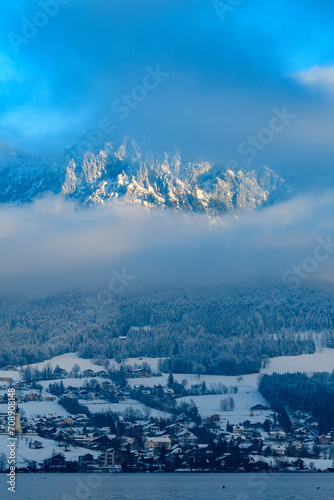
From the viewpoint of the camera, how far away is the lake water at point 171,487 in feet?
366

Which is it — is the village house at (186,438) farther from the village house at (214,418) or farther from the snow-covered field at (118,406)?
the snow-covered field at (118,406)

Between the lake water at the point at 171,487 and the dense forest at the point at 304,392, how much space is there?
119ft

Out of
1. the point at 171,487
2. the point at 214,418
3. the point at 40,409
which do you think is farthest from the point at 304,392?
the point at 171,487

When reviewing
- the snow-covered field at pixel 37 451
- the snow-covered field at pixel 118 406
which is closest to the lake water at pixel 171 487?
the snow-covered field at pixel 37 451

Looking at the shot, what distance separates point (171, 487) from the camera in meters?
120

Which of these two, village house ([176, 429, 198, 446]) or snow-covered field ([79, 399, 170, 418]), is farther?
snow-covered field ([79, 399, 170, 418])

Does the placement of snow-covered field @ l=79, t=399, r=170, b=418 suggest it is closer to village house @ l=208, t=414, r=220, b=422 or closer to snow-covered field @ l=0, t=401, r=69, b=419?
snow-covered field @ l=0, t=401, r=69, b=419

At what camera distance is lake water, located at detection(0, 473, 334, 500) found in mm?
111562

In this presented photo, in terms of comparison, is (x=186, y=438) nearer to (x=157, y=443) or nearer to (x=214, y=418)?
(x=157, y=443)

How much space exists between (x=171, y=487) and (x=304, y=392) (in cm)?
6869

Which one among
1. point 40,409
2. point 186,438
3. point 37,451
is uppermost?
point 40,409

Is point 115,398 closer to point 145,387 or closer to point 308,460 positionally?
point 145,387

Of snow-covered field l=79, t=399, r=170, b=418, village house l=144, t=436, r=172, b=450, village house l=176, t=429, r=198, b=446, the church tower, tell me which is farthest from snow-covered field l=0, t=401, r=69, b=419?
village house l=144, t=436, r=172, b=450

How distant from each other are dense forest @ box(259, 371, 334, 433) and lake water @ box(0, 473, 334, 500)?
36.1 m
